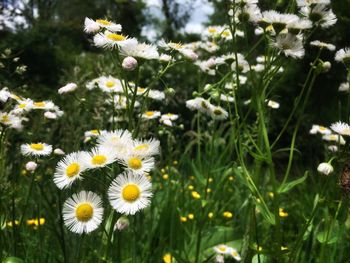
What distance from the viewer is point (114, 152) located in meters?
1.01

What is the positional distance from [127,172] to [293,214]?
176 centimetres

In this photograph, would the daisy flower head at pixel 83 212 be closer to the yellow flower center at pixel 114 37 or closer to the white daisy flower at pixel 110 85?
the yellow flower center at pixel 114 37

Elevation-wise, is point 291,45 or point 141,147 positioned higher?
point 291,45

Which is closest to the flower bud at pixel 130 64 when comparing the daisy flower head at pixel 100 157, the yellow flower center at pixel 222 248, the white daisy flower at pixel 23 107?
the daisy flower head at pixel 100 157

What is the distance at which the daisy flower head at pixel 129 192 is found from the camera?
99 cm

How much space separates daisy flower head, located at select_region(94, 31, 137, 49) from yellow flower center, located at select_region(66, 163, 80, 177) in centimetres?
31

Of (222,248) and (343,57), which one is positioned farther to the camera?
(222,248)

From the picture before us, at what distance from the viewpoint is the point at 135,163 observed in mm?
1025

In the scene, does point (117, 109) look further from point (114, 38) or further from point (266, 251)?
point (266, 251)

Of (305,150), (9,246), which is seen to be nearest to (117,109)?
(9,246)

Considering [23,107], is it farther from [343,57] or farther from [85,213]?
[343,57]

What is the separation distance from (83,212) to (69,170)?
11 centimetres

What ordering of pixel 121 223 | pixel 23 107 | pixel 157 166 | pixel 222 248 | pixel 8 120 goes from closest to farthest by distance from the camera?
pixel 121 223, pixel 8 120, pixel 23 107, pixel 222 248, pixel 157 166

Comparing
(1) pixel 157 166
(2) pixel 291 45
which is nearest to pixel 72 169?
(2) pixel 291 45
